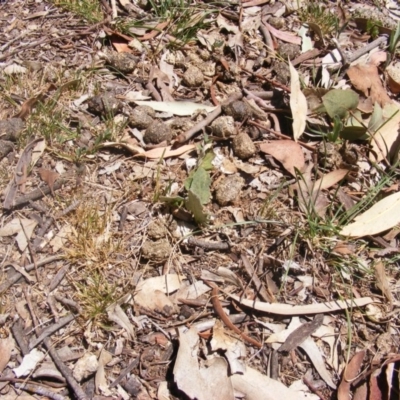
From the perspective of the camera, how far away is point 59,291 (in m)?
2.11

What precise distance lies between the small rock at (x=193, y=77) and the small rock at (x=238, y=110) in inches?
10.2

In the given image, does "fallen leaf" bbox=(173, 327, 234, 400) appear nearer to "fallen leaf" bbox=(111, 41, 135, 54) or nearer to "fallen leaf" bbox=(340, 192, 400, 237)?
"fallen leaf" bbox=(340, 192, 400, 237)

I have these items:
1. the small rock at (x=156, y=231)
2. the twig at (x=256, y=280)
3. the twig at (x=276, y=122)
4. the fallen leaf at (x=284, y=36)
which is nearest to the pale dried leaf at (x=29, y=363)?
the small rock at (x=156, y=231)

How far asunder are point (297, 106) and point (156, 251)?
0.98 meters

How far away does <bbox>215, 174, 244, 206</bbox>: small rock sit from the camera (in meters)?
2.31

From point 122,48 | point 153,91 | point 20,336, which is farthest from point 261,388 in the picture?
point 122,48

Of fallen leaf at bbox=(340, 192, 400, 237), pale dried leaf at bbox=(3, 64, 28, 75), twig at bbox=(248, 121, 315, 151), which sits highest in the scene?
pale dried leaf at bbox=(3, 64, 28, 75)

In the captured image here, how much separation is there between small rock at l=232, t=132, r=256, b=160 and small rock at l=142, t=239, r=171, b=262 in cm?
57

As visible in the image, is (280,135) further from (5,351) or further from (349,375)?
(5,351)

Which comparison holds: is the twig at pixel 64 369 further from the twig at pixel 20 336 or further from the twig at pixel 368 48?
the twig at pixel 368 48

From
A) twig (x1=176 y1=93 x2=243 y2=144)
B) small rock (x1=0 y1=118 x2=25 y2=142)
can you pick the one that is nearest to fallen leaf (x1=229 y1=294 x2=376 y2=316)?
twig (x1=176 y1=93 x2=243 y2=144)

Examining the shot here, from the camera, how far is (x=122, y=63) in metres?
2.74

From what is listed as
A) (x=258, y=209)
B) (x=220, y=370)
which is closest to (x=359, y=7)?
(x=258, y=209)

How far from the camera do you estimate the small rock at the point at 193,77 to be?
2.72 m
